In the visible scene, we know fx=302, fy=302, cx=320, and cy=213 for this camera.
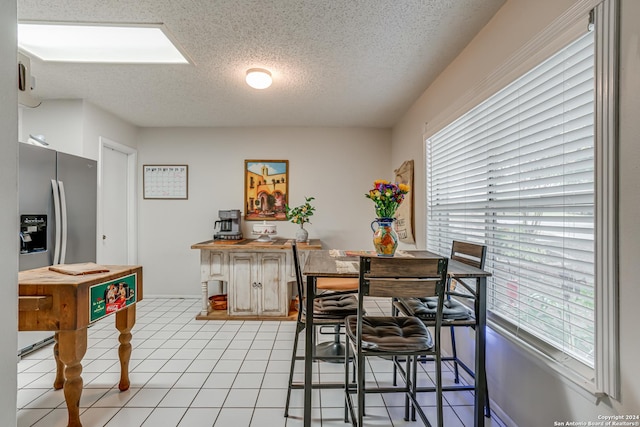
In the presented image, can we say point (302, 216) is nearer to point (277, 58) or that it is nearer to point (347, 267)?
point (277, 58)

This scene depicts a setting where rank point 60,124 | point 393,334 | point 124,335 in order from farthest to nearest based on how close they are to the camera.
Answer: point 60,124 → point 124,335 → point 393,334

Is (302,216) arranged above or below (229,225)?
above

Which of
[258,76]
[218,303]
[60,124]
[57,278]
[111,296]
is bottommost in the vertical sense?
[218,303]

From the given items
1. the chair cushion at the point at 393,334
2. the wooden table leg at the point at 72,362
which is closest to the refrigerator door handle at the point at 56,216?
the wooden table leg at the point at 72,362

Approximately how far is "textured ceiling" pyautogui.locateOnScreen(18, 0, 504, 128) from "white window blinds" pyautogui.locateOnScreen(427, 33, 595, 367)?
67 centimetres

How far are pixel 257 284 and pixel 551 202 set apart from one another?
114 inches

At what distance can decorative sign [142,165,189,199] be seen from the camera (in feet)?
13.9

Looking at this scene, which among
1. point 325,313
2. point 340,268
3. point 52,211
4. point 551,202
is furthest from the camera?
point 52,211

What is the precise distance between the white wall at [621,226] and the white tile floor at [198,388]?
0.31 metres

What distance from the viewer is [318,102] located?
329 cm

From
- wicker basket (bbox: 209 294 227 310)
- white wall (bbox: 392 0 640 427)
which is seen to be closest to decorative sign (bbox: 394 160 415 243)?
white wall (bbox: 392 0 640 427)

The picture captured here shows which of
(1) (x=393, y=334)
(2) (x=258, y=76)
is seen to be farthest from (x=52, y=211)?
(1) (x=393, y=334)

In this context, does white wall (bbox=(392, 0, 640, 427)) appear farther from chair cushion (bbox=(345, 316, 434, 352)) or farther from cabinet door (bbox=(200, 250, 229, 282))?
cabinet door (bbox=(200, 250, 229, 282))

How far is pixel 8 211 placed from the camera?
0.78 m
